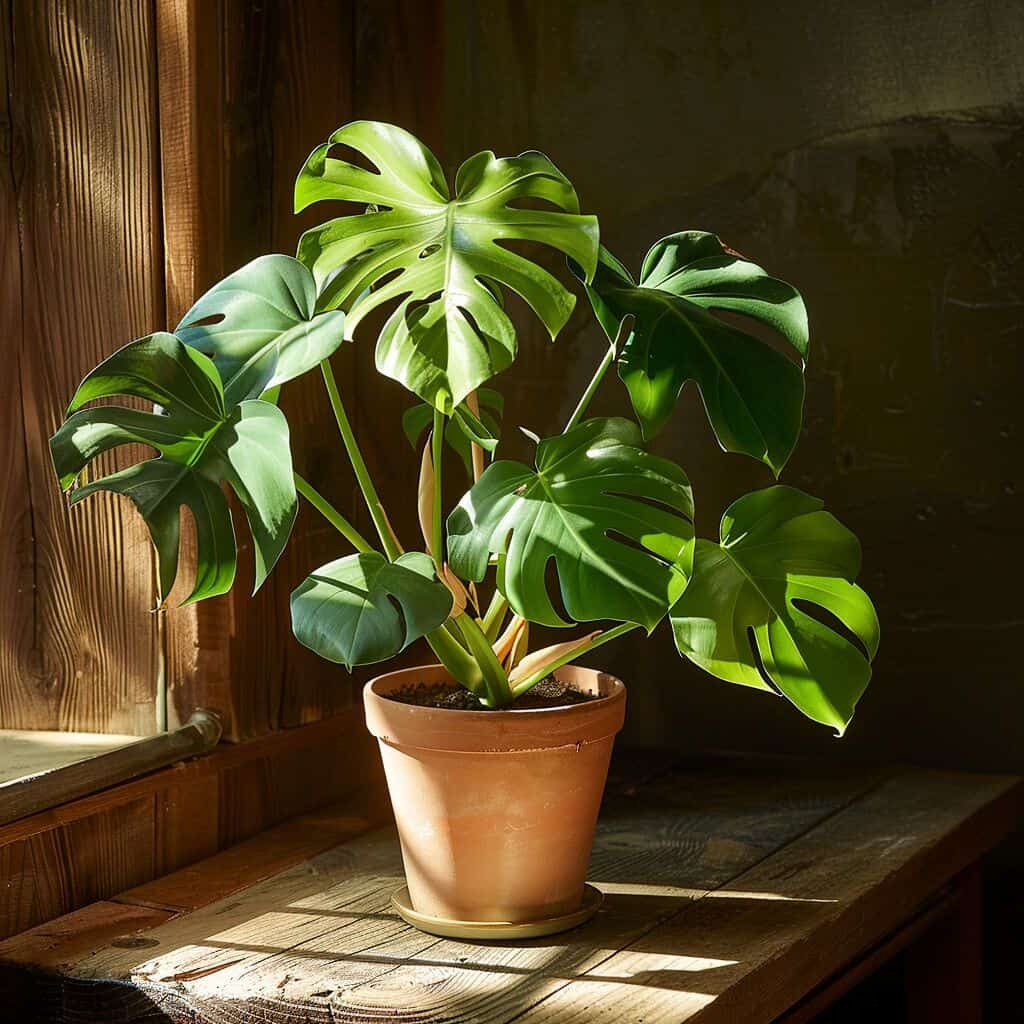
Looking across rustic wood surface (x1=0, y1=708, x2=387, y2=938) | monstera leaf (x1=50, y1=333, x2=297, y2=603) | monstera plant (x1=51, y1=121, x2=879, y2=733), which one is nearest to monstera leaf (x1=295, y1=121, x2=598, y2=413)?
monstera plant (x1=51, y1=121, x2=879, y2=733)

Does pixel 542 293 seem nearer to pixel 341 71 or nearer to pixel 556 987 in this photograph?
pixel 556 987

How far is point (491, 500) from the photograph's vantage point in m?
1.24

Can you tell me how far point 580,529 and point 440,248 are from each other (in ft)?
0.91

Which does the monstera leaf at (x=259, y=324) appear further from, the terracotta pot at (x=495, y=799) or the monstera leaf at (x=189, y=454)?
the terracotta pot at (x=495, y=799)

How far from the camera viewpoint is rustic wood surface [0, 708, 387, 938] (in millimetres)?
1491

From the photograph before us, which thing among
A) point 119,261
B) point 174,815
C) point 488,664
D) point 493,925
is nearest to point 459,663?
point 488,664

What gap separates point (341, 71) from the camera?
186 centimetres

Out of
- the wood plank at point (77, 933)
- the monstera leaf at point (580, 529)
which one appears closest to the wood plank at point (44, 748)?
the wood plank at point (77, 933)

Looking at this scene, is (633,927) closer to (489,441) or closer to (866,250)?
(489,441)

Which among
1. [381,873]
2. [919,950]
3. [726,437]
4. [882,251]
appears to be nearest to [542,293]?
[726,437]

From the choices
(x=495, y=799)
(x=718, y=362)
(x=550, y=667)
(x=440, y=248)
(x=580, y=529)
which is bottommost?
(x=495, y=799)

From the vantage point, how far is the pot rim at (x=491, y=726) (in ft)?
4.35

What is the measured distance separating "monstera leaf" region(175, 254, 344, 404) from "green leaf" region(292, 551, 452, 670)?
174 mm

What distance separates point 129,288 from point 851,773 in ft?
3.71
